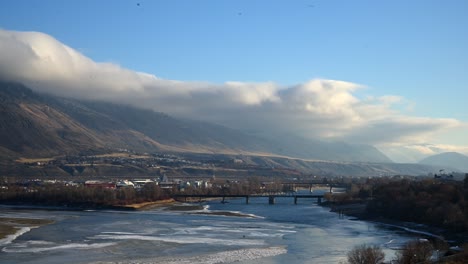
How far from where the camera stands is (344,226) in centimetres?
7706

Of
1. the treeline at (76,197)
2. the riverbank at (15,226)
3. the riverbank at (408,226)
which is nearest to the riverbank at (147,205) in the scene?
the treeline at (76,197)

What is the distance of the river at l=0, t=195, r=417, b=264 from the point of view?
47781mm

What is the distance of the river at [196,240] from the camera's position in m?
47.8

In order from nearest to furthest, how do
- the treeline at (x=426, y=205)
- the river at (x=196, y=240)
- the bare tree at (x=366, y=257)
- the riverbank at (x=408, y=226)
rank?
the bare tree at (x=366, y=257), the river at (x=196, y=240), the riverbank at (x=408, y=226), the treeline at (x=426, y=205)

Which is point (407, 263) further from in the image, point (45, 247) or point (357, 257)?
point (45, 247)

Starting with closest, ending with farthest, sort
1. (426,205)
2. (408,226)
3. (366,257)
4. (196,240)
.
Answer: (366,257) → (196,240) → (408,226) → (426,205)

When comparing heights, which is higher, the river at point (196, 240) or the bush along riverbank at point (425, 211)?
the bush along riverbank at point (425, 211)

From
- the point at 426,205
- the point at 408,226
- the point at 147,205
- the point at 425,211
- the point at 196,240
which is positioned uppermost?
the point at 426,205

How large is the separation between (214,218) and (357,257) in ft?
178

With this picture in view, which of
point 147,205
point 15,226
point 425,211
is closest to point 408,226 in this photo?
point 425,211

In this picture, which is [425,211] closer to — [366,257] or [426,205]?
[426,205]

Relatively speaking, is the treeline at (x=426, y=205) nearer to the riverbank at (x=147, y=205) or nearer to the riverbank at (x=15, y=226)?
the riverbank at (x=147, y=205)

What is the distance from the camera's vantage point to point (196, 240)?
59656mm

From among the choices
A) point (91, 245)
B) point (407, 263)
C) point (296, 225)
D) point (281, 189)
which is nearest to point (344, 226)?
point (296, 225)
